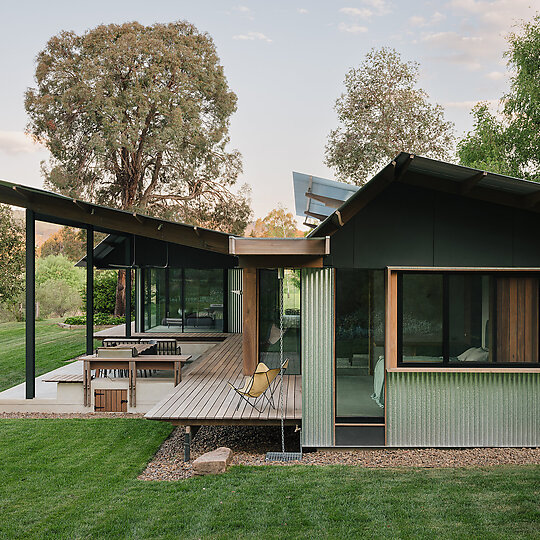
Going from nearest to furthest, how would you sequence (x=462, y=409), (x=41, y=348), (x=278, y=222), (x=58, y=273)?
(x=462, y=409) < (x=41, y=348) < (x=58, y=273) < (x=278, y=222)

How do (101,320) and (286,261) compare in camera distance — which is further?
(101,320)

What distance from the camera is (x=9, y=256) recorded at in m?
18.1

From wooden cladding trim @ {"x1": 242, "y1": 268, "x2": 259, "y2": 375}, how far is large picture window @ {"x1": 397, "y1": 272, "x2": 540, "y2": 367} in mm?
2877

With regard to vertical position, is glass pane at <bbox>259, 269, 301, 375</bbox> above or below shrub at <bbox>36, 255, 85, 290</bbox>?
below

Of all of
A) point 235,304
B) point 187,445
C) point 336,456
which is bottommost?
point 336,456

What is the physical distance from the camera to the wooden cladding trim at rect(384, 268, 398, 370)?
6152 millimetres

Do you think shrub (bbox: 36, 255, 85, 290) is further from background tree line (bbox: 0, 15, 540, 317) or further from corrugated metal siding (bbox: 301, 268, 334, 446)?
corrugated metal siding (bbox: 301, 268, 334, 446)

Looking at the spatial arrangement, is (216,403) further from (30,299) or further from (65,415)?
(30,299)

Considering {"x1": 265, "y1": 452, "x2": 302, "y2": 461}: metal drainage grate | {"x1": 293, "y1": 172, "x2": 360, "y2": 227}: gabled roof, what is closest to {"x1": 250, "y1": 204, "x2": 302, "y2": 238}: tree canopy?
{"x1": 293, "y1": 172, "x2": 360, "y2": 227}: gabled roof

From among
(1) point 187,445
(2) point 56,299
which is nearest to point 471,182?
(1) point 187,445

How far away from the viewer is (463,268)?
20.4ft

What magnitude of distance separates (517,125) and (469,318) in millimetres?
20867

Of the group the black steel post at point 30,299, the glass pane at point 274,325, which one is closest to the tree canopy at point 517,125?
the glass pane at point 274,325

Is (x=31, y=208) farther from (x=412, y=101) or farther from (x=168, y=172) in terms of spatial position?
(x=412, y=101)
